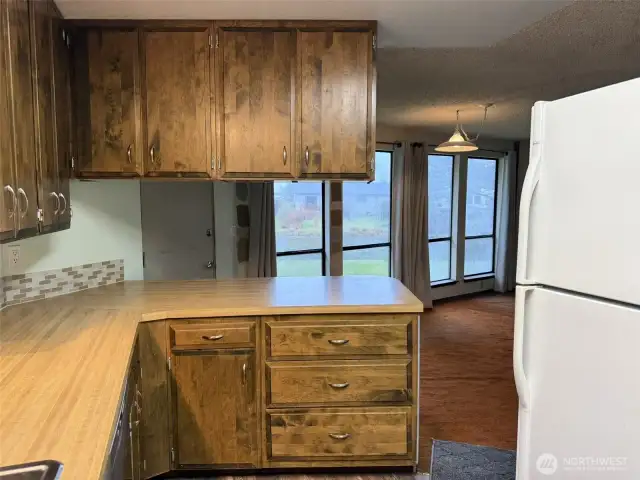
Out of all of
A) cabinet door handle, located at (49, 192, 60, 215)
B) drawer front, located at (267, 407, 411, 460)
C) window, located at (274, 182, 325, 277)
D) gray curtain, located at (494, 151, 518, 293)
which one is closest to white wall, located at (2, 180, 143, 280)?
cabinet door handle, located at (49, 192, 60, 215)

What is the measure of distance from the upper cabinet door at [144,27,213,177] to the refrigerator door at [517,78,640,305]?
5.22 feet

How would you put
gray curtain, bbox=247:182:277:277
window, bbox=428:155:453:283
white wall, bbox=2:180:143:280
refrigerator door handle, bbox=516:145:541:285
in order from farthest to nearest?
1. window, bbox=428:155:453:283
2. gray curtain, bbox=247:182:277:277
3. white wall, bbox=2:180:143:280
4. refrigerator door handle, bbox=516:145:541:285

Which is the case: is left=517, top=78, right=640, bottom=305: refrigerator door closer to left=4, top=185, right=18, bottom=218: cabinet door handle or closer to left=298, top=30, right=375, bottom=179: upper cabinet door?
left=298, top=30, right=375, bottom=179: upper cabinet door

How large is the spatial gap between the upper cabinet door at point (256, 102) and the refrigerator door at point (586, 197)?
51.4 inches

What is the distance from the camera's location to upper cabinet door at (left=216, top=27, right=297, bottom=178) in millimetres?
2381

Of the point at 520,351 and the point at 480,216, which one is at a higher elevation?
the point at 480,216

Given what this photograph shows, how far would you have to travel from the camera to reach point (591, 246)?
4.05ft

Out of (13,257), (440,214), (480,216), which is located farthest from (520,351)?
(480,216)

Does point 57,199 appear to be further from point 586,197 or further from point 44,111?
point 586,197

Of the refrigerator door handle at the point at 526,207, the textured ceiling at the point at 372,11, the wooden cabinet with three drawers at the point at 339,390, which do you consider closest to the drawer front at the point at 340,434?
the wooden cabinet with three drawers at the point at 339,390

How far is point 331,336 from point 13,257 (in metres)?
1.56

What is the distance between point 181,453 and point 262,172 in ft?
4.66

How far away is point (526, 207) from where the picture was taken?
1.42m

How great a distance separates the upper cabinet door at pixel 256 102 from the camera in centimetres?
238
